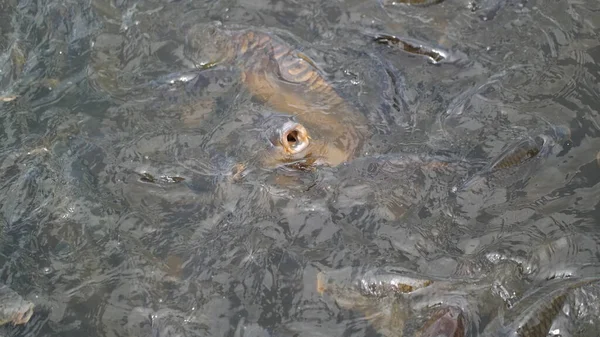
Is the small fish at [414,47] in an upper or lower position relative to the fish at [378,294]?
upper

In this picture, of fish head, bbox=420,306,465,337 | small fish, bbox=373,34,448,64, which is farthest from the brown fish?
fish head, bbox=420,306,465,337

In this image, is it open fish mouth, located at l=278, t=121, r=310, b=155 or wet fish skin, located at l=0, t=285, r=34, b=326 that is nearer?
wet fish skin, located at l=0, t=285, r=34, b=326

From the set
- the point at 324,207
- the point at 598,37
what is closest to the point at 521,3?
the point at 598,37

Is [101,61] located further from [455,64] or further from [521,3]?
[521,3]

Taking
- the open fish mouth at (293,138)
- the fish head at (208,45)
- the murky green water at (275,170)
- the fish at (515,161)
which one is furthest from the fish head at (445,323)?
the fish head at (208,45)

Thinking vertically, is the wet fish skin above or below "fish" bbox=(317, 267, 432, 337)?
below

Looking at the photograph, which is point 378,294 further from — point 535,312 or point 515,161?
point 515,161

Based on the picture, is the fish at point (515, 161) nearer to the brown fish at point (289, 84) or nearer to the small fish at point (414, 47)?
the brown fish at point (289, 84)

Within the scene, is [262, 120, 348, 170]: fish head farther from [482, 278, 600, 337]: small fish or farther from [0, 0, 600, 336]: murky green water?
[482, 278, 600, 337]: small fish
